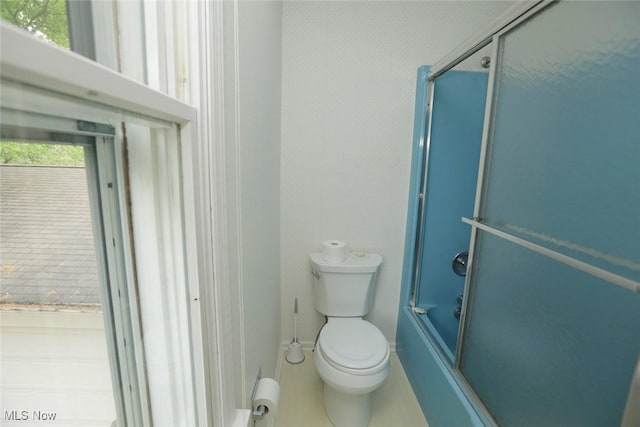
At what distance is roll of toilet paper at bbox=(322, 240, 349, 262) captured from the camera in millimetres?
1719

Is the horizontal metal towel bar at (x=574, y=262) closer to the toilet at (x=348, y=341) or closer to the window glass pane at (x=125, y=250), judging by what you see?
the toilet at (x=348, y=341)

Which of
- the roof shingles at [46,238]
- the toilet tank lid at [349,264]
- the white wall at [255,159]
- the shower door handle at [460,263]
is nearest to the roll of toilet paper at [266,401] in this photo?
the white wall at [255,159]

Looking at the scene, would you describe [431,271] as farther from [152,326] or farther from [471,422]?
[152,326]

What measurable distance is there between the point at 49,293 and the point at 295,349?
1723 mm

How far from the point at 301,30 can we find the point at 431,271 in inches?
65.4

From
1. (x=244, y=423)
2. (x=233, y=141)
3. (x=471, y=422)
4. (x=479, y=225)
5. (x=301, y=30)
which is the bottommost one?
(x=471, y=422)

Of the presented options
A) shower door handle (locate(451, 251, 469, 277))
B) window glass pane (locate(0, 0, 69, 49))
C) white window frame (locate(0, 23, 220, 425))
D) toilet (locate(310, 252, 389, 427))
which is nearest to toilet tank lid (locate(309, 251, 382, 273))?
toilet (locate(310, 252, 389, 427))

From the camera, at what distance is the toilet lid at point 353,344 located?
1311 mm

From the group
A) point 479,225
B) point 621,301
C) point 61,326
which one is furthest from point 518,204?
point 61,326

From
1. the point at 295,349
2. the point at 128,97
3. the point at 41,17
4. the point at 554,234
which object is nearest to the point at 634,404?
the point at 554,234

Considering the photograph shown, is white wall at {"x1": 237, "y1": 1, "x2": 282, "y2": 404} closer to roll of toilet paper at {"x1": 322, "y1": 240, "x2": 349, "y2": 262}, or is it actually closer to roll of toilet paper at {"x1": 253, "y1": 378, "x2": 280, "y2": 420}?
roll of toilet paper at {"x1": 253, "y1": 378, "x2": 280, "y2": 420}

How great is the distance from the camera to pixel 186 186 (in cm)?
51

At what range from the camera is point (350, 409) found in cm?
138

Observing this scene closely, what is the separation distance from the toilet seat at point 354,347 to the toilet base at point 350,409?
8.3 inches
